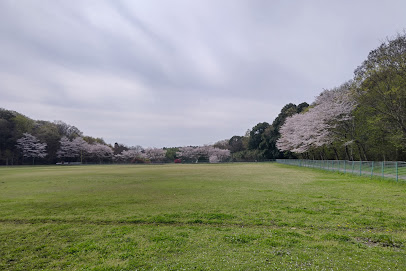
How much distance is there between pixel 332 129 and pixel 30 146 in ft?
242

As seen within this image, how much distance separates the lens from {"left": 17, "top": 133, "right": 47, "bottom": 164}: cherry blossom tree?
207 ft

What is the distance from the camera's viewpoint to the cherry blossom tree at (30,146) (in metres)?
63.1

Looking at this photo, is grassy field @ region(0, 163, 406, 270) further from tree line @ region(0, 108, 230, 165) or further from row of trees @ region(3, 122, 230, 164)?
tree line @ region(0, 108, 230, 165)

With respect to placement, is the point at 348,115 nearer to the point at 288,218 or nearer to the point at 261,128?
the point at 288,218

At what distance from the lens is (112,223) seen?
6.57 metres

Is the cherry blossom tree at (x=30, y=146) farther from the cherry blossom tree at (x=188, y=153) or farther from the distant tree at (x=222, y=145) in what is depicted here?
the distant tree at (x=222, y=145)

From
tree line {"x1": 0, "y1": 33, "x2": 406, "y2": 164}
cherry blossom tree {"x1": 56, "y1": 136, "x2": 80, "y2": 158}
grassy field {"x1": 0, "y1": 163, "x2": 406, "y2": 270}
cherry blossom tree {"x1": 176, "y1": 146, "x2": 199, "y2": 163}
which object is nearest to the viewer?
grassy field {"x1": 0, "y1": 163, "x2": 406, "y2": 270}

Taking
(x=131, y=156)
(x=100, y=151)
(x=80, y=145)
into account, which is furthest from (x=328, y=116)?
(x=80, y=145)

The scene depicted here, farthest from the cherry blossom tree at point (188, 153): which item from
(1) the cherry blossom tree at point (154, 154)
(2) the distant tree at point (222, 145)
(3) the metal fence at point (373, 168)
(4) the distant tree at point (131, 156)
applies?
(3) the metal fence at point (373, 168)

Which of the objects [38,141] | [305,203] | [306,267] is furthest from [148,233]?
[38,141]

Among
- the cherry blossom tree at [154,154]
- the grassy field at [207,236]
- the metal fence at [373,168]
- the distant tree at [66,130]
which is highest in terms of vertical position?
the distant tree at [66,130]

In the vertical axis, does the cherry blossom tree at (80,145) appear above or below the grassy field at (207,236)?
above

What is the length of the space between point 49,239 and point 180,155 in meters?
80.7

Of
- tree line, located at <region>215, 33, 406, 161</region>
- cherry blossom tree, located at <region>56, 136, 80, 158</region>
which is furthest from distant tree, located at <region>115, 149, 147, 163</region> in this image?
tree line, located at <region>215, 33, 406, 161</region>
